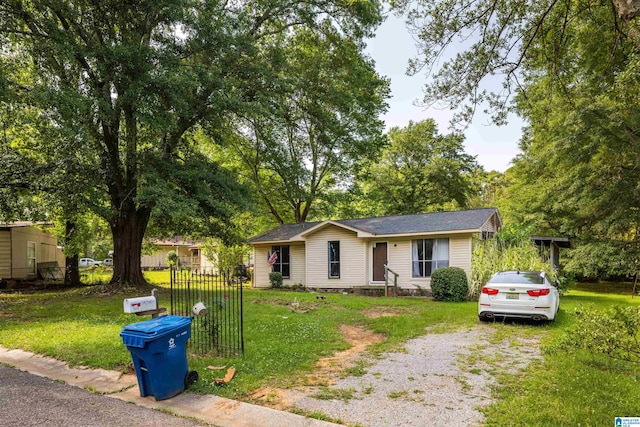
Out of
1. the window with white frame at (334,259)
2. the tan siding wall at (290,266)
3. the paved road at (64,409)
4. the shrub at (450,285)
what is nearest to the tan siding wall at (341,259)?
the window with white frame at (334,259)

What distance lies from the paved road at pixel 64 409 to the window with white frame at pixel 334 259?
12747 millimetres

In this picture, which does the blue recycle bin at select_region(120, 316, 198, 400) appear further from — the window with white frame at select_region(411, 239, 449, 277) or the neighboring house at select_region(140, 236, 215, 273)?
the neighboring house at select_region(140, 236, 215, 273)

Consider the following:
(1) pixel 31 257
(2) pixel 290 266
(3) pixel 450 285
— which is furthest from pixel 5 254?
(3) pixel 450 285

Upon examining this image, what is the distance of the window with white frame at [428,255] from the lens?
583 inches

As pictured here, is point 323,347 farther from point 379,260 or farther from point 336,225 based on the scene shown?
point 336,225

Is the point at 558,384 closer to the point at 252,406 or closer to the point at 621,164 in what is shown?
the point at 252,406

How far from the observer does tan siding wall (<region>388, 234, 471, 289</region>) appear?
46.4 ft

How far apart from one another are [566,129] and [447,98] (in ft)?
47.2

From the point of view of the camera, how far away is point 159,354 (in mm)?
4246

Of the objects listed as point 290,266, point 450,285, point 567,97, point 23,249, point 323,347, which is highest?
point 567,97

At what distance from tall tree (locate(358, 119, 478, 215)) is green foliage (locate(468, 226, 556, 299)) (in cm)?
1401

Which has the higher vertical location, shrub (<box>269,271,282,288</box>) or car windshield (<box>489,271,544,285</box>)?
car windshield (<box>489,271,544,285</box>)

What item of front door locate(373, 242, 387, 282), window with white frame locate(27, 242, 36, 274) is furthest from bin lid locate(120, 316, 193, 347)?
window with white frame locate(27, 242, 36, 274)

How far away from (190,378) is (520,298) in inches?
272
